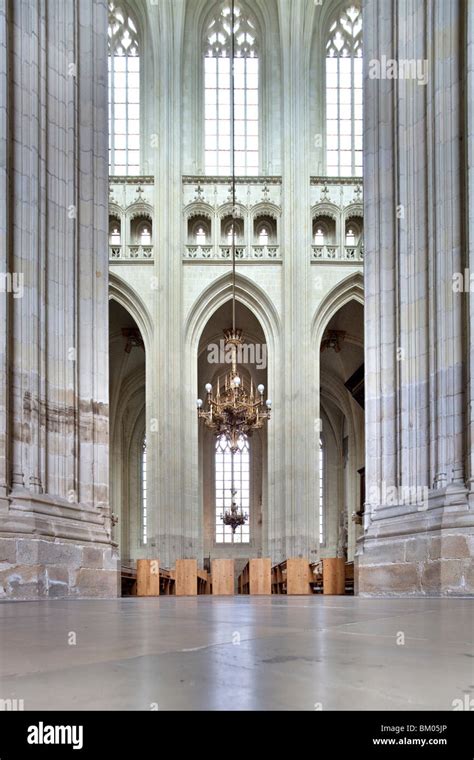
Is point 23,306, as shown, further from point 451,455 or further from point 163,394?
point 163,394

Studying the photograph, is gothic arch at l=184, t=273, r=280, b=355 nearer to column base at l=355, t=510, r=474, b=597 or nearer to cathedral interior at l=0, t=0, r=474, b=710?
cathedral interior at l=0, t=0, r=474, b=710

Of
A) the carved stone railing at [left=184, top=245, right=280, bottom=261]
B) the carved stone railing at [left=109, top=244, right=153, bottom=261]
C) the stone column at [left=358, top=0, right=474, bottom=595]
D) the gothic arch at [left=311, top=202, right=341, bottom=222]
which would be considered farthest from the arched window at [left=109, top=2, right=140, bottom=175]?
the stone column at [left=358, top=0, right=474, bottom=595]

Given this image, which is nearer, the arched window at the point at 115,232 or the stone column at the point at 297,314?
the stone column at the point at 297,314

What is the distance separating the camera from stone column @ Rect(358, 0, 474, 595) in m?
8.70

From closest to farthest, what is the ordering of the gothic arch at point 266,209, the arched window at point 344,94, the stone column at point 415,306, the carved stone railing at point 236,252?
the stone column at point 415,306
the carved stone railing at point 236,252
the gothic arch at point 266,209
the arched window at point 344,94

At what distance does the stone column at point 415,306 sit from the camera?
8695 millimetres

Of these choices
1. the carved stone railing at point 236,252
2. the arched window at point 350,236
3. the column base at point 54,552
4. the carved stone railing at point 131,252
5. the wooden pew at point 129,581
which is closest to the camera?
the column base at point 54,552

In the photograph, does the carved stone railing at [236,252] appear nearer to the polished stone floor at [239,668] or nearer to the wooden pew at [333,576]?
the wooden pew at [333,576]

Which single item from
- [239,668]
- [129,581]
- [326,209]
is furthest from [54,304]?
[326,209]

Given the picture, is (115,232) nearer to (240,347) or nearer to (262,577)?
(240,347)

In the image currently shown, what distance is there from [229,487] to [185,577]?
17.8 meters

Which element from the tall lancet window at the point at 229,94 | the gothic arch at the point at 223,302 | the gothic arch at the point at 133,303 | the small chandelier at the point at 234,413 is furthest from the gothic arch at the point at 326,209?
the small chandelier at the point at 234,413

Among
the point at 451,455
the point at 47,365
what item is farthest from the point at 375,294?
the point at 47,365

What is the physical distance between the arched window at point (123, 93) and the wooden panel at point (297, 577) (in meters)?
15.6
